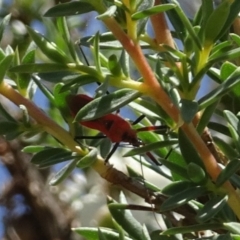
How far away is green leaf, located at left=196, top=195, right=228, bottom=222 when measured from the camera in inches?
12.3

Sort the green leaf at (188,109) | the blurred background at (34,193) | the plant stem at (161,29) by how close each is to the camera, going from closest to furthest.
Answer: the green leaf at (188,109) → the plant stem at (161,29) → the blurred background at (34,193)

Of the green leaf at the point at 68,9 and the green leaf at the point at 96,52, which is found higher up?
the green leaf at the point at 68,9

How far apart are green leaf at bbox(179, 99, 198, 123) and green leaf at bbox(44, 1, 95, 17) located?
0.07 m

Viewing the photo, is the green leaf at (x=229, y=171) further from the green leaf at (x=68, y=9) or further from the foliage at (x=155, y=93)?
the green leaf at (x=68, y=9)

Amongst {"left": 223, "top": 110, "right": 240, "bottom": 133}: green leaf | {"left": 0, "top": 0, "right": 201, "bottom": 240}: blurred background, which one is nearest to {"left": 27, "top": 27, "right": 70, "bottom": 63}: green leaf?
{"left": 223, "top": 110, "right": 240, "bottom": 133}: green leaf

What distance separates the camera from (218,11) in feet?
0.99

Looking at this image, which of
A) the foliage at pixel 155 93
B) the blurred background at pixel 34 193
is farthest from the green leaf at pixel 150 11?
the blurred background at pixel 34 193

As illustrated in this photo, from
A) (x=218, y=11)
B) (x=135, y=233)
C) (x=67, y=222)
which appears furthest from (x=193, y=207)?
(x=67, y=222)

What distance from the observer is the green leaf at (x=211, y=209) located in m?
0.31

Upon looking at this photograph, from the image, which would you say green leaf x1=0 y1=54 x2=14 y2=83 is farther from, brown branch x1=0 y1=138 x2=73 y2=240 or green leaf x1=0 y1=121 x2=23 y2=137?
brown branch x1=0 y1=138 x2=73 y2=240

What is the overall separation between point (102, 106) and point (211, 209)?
0.08 m

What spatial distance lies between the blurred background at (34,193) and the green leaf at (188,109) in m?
0.56

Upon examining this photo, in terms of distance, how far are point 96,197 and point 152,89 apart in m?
0.67

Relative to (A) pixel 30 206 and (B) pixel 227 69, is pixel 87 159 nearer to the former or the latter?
(B) pixel 227 69
